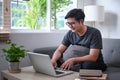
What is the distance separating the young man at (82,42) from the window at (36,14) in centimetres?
87

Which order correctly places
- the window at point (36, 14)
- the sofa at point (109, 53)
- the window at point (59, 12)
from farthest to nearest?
1. the window at point (59, 12)
2. the window at point (36, 14)
3. the sofa at point (109, 53)

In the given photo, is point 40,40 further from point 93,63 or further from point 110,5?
point 110,5

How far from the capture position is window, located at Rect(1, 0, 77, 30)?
8.58ft

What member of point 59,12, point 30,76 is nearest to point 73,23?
point 30,76

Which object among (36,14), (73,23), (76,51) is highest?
(36,14)

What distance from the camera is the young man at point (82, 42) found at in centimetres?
178

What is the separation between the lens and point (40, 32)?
2.71 meters

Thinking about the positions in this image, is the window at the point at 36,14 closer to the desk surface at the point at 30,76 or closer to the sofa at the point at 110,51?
the sofa at the point at 110,51

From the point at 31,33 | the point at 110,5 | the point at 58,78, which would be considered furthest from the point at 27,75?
the point at 110,5

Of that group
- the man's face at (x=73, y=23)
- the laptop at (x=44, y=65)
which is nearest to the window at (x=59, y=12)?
the man's face at (x=73, y=23)

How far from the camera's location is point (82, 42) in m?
1.98

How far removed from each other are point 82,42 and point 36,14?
1.07 m

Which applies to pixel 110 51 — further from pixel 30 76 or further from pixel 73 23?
pixel 30 76

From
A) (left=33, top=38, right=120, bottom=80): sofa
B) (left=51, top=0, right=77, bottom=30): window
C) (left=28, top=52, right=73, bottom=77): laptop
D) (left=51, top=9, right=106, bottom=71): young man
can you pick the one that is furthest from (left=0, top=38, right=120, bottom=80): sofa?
(left=28, top=52, right=73, bottom=77): laptop
